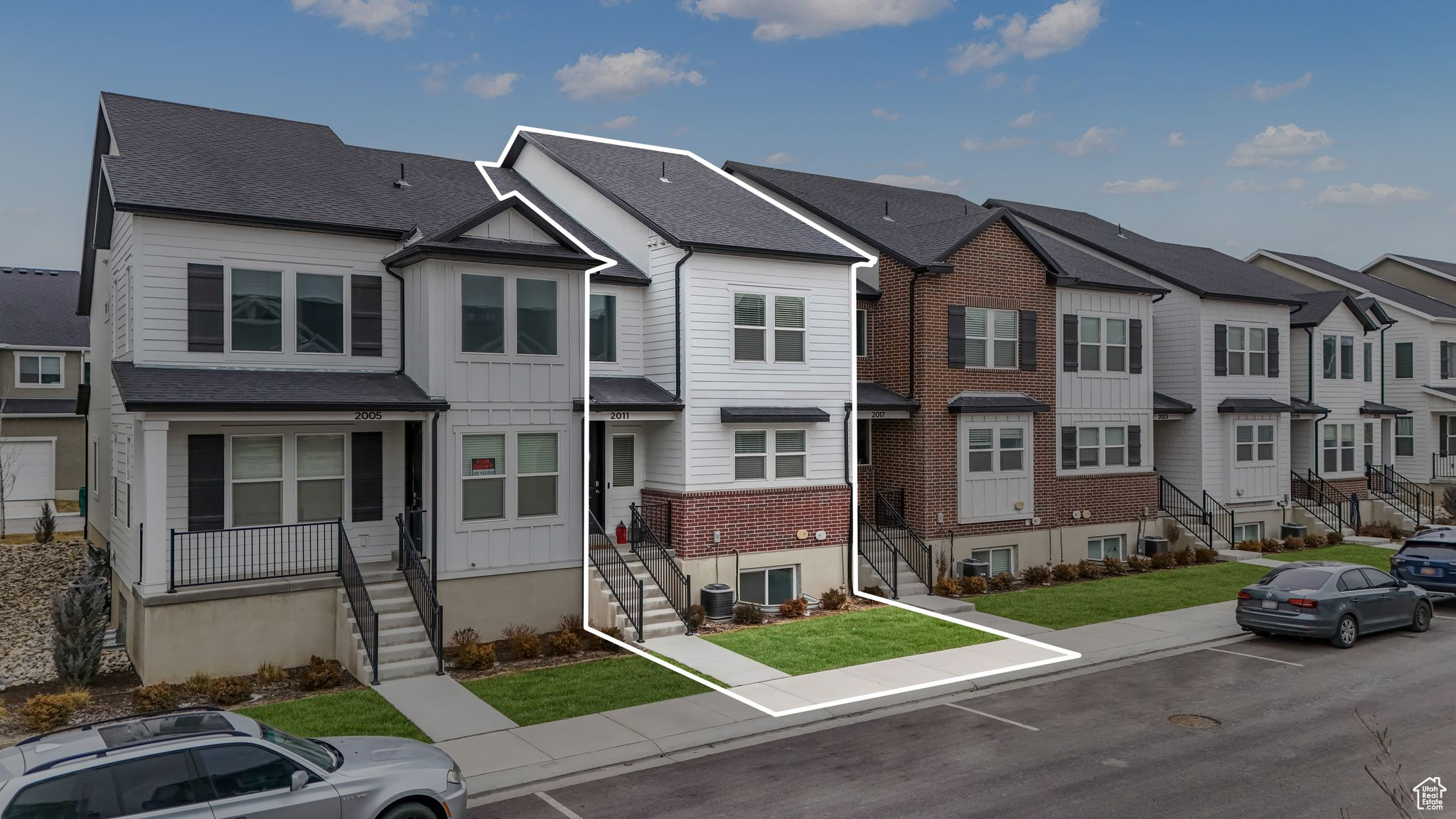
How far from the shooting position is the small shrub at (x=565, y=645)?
17219 mm

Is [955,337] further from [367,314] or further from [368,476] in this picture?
[368,476]

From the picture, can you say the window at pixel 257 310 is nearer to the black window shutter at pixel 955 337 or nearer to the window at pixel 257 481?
the window at pixel 257 481

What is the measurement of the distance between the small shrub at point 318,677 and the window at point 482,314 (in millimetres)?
5747

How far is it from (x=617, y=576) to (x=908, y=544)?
314 inches

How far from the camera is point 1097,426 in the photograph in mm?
28156

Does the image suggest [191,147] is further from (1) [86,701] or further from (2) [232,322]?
(1) [86,701]

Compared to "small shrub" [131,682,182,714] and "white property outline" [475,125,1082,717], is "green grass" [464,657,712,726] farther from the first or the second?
"small shrub" [131,682,182,714]

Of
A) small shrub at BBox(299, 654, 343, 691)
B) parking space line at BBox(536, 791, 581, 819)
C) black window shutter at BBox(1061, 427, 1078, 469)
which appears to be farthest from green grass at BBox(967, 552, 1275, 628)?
small shrub at BBox(299, 654, 343, 691)

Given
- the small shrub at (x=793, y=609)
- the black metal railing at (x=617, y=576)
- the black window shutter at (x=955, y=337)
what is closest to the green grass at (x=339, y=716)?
the black metal railing at (x=617, y=576)

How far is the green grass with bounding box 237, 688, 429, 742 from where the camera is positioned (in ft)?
43.4

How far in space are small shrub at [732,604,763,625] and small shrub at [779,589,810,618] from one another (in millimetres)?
481

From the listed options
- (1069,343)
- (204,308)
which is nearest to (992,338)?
(1069,343)

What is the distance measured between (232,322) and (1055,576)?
19.2m

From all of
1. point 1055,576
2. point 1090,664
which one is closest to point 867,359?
point 1055,576
